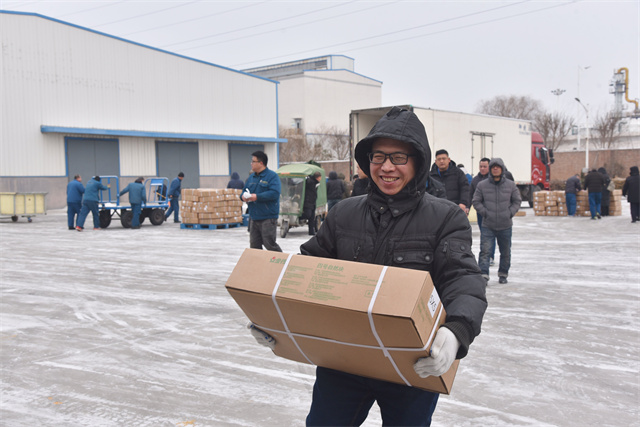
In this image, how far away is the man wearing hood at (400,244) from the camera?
2.37 meters

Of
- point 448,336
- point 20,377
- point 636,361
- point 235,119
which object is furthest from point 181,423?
point 235,119

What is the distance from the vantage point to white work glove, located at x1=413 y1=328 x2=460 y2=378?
201 centimetres

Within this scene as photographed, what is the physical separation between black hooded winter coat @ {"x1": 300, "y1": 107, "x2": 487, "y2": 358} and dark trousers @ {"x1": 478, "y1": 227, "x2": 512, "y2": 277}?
684 cm

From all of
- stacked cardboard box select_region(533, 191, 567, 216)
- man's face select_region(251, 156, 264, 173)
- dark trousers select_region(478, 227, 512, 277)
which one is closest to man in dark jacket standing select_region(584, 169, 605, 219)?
stacked cardboard box select_region(533, 191, 567, 216)

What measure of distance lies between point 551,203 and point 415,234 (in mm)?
21530

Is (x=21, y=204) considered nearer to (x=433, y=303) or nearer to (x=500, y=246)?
(x=500, y=246)

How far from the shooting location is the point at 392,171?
2.50 m

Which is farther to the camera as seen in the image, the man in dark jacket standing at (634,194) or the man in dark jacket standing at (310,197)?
the man in dark jacket standing at (634,194)

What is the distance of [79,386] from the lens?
15.4 feet

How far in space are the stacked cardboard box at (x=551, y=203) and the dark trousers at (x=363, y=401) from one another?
21.4 metres

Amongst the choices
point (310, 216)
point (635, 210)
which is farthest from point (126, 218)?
point (635, 210)

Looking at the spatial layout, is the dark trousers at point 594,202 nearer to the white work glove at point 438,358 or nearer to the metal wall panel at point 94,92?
the white work glove at point 438,358

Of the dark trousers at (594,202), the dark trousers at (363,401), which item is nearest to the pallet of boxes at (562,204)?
the dark trousers at (594,202)

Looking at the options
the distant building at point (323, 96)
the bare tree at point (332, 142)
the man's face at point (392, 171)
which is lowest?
the man's face at point (392, 171)
